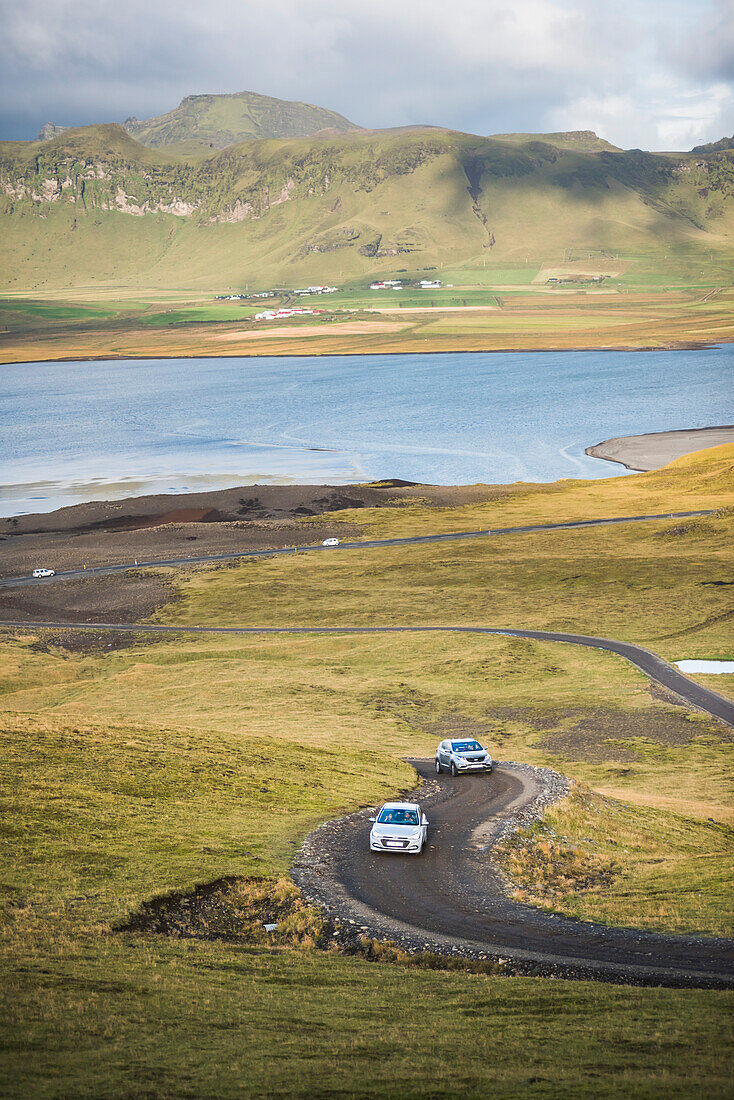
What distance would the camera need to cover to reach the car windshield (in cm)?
2961

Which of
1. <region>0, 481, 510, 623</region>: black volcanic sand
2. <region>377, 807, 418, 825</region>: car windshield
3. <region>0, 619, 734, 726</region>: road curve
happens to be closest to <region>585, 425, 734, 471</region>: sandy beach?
<region>0, 481, 510, 623</region>: black volcanic sand

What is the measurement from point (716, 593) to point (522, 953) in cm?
5705

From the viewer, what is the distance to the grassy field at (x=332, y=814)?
15.5 m

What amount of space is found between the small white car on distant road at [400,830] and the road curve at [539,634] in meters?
23.6

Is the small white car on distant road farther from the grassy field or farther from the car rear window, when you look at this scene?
the grassy field

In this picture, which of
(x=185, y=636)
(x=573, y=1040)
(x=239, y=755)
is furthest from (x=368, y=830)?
(x=185, y=636)

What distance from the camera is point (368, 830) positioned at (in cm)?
3197

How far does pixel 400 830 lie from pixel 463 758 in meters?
10.7

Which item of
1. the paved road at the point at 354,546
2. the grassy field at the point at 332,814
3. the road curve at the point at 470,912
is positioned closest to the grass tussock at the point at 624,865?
the grassy field at the point at 332,814

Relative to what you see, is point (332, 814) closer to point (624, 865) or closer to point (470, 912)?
point (470, 912)

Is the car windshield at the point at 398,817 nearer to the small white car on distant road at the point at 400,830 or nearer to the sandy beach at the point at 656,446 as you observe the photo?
the small white car on distant road at the point at 400,830

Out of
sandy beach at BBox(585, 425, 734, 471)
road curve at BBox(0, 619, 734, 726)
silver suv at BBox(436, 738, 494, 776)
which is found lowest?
road curve at BBox(0, 619, 734, 726)

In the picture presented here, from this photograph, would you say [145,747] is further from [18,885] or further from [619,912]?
[619,912]

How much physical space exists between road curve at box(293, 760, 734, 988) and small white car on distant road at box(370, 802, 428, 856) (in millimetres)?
436
